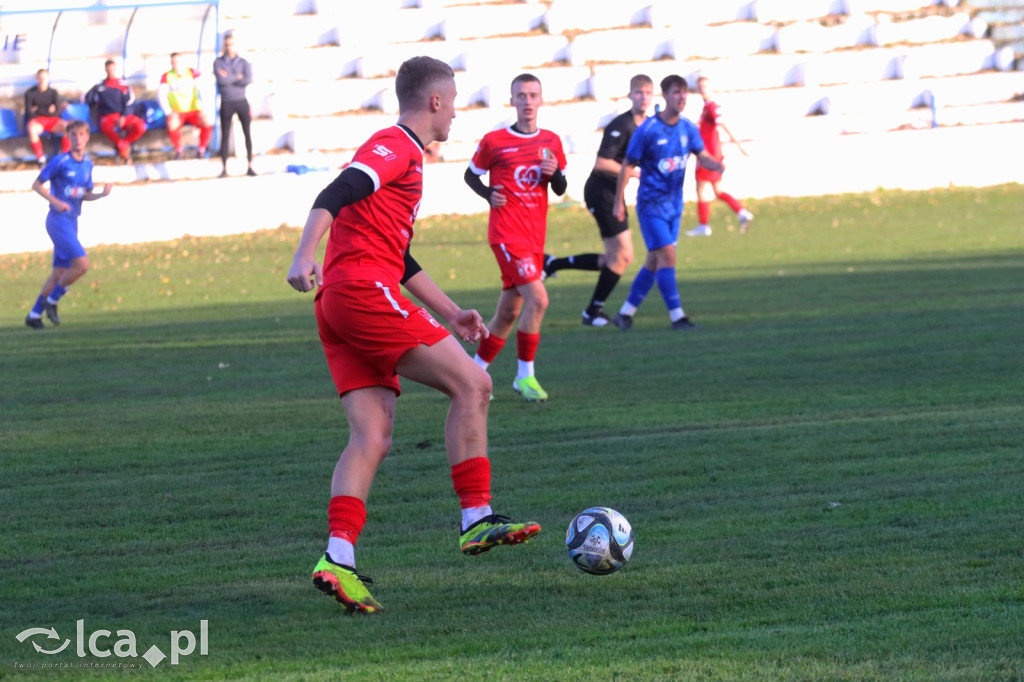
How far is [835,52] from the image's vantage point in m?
32.0

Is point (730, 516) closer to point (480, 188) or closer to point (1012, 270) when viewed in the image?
point (480, 188)

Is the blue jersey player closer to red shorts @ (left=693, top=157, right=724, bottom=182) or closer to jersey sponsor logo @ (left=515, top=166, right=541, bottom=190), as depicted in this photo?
jersey sponsor logo @ (left=515, top=166, right=541, bottom=190)

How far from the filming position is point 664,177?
41.5 ft

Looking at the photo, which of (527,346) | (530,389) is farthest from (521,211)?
(530,389)

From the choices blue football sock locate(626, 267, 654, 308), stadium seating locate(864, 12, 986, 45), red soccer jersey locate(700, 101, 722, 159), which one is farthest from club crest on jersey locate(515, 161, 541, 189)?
stadium seating locate(864, 12, 986, 45)

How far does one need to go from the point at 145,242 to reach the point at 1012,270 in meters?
14.4

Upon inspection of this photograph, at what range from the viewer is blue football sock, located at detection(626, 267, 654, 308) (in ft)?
42.9

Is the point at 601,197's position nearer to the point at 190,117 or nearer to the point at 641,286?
the point at 641,286

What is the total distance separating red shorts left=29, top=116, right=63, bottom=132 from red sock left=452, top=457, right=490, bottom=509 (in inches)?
909

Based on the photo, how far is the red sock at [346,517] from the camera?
16.3 ft

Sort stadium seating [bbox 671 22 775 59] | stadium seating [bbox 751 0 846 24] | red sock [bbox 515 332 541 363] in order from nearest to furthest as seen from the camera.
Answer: red sock [bbox 515 332 541 363] < stadium seating [bbox 671 22 775 59] < stadium seating [bbox 751 0 846 24]

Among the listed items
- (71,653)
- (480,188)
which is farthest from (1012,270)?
(71,653)

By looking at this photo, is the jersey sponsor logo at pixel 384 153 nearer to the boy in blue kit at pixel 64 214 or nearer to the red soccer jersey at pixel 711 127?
the boy in blue kit at pixel 64 214

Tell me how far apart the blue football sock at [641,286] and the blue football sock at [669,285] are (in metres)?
0.14
